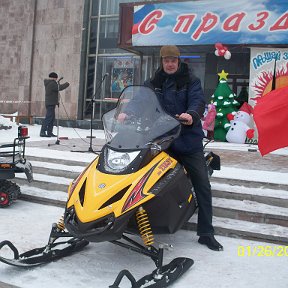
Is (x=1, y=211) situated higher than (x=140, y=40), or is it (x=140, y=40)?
(x=140, y=40)

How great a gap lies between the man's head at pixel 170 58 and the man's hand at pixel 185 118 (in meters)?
0.56

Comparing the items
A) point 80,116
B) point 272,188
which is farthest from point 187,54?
point 272,188

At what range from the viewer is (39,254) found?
3592 millimetres

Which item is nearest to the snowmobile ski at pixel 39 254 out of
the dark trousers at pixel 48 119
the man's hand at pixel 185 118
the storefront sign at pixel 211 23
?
the man's hand at pixel 185 118

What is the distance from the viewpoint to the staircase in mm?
4469

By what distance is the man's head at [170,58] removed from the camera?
3920 millimetres

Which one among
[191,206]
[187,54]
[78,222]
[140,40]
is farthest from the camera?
[187,54]

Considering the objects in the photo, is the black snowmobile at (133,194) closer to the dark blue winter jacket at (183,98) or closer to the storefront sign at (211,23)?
the dark blue winter jacket at (183,98)

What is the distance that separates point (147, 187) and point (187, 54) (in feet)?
37.3

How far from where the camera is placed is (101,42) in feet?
54.2

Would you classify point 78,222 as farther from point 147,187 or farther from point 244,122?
point 244,122

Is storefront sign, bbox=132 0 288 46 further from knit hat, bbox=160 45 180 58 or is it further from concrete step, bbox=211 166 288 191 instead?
knit hat, bbox=160 45 180 58

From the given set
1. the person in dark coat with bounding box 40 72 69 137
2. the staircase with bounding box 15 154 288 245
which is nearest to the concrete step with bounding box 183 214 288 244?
the staircase with bounding box 15 154 288 245

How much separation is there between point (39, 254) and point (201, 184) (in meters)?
1.70
